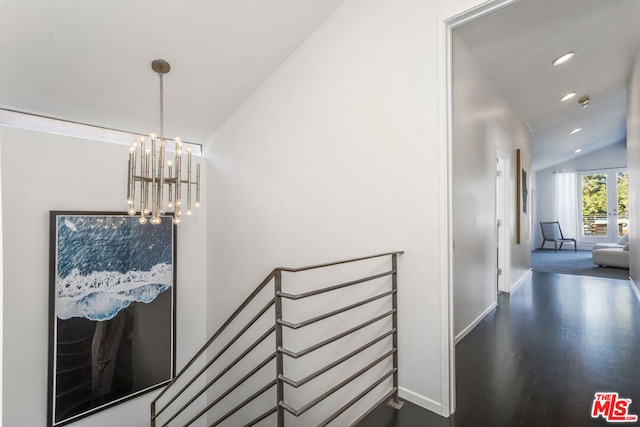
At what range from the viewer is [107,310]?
3.24m

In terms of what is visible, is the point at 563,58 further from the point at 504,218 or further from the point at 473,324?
the point at 473,324

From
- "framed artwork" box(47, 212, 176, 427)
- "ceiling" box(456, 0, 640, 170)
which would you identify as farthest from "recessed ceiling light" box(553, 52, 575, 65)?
"framed artwork" box(47, 212, 176, 427)

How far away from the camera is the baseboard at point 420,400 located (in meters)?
1.98

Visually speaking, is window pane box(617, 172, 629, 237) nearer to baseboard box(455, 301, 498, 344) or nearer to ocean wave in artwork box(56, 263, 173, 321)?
baseboard box(455, 301, 498, 344)

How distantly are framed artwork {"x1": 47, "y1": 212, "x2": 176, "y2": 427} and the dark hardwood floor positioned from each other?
2648mm

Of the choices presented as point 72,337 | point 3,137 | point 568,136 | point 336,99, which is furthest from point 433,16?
point 568,136

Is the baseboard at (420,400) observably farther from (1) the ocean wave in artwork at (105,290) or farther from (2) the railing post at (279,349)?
(1) the ocean wave in artwork at (105,290)

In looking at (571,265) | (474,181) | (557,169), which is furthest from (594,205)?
(474,181)

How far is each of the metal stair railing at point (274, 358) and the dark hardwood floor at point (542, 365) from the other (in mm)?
347

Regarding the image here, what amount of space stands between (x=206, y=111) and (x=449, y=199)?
272cm

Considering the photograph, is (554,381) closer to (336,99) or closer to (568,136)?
(336,99)

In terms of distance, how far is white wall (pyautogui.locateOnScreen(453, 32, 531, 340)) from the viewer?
110 inches

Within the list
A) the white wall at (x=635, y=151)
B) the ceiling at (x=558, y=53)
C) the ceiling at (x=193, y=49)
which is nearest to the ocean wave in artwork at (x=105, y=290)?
the ceiling at (x=193, y=49)

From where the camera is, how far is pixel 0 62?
241cm
